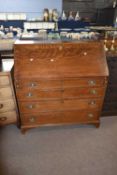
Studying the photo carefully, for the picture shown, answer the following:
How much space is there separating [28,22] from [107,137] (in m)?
3.87

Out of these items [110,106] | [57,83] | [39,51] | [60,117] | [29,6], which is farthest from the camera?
[29,6]

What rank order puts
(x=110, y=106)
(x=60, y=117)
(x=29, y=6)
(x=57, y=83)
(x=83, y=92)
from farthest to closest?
(x=29, y=6) < (x=110, y=106) < (x=60, y=117) < (x=83, y=92) < (x=57, y=83)

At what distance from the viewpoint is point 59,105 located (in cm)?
184

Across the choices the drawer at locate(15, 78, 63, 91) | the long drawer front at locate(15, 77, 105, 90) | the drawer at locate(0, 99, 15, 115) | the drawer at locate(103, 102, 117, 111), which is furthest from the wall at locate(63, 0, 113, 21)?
the drawer at locate(0, 99, 15, 115)

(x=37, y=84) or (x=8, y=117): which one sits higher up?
(x=37, y=84)

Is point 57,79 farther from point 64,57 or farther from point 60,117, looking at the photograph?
point 60,117

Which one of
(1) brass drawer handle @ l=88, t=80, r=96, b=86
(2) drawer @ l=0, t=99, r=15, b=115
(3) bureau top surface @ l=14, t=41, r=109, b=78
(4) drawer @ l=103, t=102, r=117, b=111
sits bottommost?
(4) drawer @ l=103, t=102, r=117, b=111

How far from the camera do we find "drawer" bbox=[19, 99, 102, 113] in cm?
179

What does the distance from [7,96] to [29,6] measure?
12.1ft

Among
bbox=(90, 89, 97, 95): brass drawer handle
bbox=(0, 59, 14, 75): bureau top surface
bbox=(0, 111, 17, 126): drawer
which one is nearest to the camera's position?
bbox=(0, 59, 14, 75): bureau top surface

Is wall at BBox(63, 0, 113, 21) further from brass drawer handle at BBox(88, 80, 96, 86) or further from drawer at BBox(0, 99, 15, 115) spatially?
drawer at BBox(0, 99, 15, 115)

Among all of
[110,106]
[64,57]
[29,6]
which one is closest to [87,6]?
[29,6]

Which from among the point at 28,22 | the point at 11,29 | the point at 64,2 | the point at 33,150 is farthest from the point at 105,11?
the point at 33,150

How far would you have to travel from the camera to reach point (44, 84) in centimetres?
168
